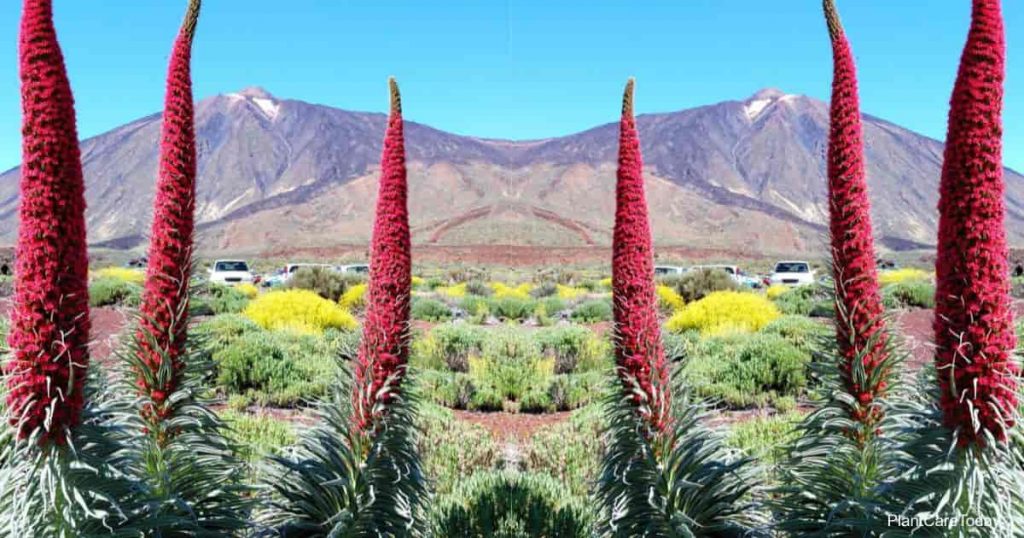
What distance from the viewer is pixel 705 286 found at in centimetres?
2572

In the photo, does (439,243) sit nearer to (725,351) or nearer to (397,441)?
(725,351)

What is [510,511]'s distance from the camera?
5.00 m

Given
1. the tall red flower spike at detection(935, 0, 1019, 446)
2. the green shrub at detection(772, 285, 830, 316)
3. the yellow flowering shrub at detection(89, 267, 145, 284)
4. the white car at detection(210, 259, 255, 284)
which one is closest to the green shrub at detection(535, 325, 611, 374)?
the tall red flower spike at detection(935, 0, 1019, 446)

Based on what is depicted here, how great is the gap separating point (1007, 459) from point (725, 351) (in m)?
10.5

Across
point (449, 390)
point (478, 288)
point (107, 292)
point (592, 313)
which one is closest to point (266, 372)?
point (449, 390)

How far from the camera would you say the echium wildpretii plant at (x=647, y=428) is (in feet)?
11.1

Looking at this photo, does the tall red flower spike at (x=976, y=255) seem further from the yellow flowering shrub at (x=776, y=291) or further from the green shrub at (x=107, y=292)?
the yellow flowering shrub at (x=776, y=291)

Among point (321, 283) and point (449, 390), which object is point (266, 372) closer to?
point (449, 390)

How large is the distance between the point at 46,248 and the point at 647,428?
105 inches

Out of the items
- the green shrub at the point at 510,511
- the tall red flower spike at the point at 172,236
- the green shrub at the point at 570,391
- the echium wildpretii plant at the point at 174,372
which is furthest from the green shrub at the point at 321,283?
the tall red flower spike at the point at 172,236

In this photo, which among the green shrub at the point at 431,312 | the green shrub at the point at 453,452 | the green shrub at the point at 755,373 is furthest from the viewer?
the green shrub at the point at 431,312

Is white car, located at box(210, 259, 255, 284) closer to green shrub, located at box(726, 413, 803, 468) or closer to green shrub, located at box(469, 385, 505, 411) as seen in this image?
green shrub, located at box(469, 385, 505, 411)

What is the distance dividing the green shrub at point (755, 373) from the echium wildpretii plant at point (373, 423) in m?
6.87

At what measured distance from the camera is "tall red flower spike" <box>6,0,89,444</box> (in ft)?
7.52
